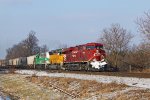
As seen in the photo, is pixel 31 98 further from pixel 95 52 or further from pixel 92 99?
pixel 95 52

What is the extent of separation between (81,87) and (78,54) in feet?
72.5

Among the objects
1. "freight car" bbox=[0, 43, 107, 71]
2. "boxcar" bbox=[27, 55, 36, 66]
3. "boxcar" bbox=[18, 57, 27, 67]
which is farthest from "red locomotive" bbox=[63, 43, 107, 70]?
"boxcar" bbox=[18, 57, 27, 67]

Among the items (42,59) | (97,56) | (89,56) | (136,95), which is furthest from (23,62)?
(136,95)

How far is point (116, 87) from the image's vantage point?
1869 cm

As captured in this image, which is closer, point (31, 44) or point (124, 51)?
point (124, 51)

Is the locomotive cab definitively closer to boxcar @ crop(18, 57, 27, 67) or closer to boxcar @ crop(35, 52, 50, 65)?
boxcar @ crop(35, 52, 50, 65)

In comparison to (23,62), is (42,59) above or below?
below

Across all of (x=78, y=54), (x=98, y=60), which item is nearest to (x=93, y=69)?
(x=98, y=60)

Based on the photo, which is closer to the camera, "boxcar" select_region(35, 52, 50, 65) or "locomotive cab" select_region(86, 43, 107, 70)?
"locomotive cab" select_region(86, 43, 107, 70)

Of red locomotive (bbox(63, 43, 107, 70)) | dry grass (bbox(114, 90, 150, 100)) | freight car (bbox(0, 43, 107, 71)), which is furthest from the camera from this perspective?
freight car (bbox(0, 43, 107, 71))

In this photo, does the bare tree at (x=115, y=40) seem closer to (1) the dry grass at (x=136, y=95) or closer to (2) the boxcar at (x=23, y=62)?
(2) the boxcar at (x=23, y=62)

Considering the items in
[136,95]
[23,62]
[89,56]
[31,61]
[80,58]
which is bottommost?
[136,95]

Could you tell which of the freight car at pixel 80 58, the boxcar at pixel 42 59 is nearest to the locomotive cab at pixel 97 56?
the freight car at pixel 80 58

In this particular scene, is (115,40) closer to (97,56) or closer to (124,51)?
(124,51)
